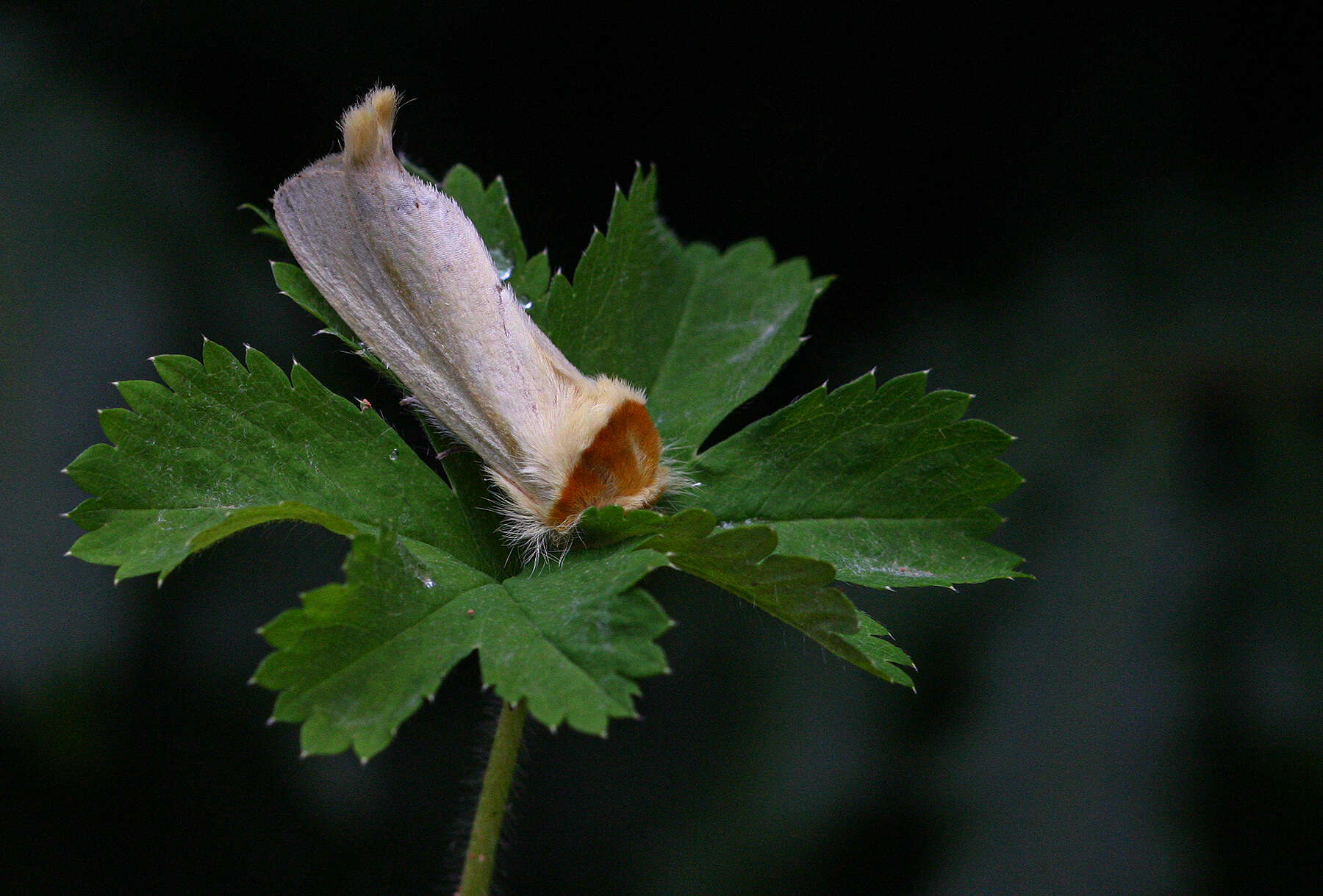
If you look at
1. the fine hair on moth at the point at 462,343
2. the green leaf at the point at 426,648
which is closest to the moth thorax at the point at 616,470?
the fine hair on moth at the point at 462,343

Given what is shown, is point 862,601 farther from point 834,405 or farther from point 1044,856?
point 834,405

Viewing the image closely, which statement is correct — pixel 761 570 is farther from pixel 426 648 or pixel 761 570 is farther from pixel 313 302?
pixel 313 302

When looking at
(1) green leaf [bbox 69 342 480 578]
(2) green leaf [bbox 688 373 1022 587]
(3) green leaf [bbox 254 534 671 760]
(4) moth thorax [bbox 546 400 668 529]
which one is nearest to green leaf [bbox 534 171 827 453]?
(2) green leaf [bbox 688 373 1022 587]

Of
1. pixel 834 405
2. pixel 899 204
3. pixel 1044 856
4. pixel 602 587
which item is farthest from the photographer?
pixel 899 204

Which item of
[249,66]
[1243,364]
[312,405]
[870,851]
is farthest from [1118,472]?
[249,66]

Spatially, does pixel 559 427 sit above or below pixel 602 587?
above

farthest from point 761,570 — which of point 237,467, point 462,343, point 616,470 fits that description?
point 237,467

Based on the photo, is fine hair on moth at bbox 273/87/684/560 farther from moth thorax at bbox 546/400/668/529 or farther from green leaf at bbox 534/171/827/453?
green leaf at bbox 534/171/827/453

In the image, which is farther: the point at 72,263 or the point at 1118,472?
the point at 1118,472
